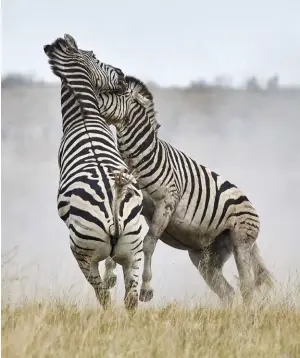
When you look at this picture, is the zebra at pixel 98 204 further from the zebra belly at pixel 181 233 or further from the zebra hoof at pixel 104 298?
the zebra belly at pixel 181 233

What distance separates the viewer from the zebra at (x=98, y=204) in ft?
22.5

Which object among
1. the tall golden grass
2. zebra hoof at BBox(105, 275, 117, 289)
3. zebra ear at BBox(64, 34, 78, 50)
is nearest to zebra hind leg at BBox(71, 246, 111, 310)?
the tall golden grass

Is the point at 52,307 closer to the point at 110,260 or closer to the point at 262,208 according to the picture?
the point at 110,260

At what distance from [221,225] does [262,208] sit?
71 cm

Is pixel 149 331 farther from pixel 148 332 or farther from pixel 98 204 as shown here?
pixel 98 204

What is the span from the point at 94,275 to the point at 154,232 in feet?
3.97

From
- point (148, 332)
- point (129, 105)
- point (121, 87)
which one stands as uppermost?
point (121, 87)

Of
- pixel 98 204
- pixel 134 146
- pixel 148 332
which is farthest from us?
pixel 134 146

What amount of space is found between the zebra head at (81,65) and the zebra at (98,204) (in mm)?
437

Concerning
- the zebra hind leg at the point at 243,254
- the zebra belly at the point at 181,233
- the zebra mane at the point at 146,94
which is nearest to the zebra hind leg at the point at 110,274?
the zebra belly at the point at 181,233

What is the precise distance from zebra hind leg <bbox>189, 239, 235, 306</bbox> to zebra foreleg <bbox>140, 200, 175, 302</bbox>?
0.81 m

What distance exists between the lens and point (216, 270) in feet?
29.0

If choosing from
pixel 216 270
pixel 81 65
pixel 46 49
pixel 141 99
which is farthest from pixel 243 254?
pixel 46 49

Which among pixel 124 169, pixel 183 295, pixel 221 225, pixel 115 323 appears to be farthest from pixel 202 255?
pixel 115 323
